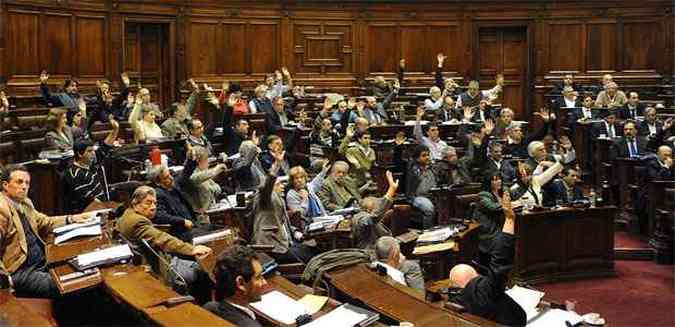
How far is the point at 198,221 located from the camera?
709cm

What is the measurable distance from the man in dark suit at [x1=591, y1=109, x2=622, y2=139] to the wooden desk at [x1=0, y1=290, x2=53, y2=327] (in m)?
9.81

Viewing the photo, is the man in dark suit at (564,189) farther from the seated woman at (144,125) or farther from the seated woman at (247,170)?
the seated woman at (144,125)

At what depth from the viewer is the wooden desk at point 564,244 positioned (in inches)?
333

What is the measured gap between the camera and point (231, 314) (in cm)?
379

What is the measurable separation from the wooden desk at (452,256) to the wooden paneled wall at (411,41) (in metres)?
8.81

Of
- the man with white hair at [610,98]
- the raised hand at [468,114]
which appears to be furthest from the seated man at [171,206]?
the man with white hair at [610,98]

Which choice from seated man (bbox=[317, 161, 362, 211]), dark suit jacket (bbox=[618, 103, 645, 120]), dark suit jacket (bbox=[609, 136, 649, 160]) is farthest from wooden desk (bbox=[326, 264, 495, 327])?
dark suit jacket (bbox=[618, 103, 645, 120])

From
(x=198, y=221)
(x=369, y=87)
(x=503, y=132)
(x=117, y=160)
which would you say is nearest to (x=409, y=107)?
(x=369, y=87)

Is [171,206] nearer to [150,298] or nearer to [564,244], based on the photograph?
[150,298]

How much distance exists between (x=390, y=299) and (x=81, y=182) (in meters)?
4.21

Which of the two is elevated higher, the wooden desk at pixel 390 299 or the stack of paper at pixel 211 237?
the stack of paper at pixel 211 237

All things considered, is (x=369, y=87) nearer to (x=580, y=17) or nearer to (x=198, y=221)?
(x=580, y=17)

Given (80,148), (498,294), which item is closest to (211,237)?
(498,294)

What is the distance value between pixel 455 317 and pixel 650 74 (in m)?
13.8
